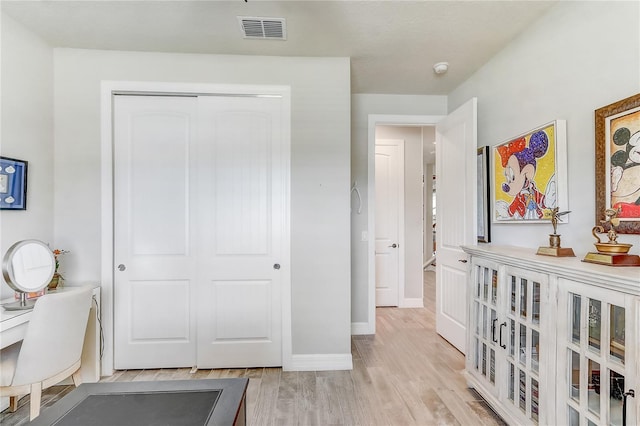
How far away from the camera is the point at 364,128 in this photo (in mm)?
3494

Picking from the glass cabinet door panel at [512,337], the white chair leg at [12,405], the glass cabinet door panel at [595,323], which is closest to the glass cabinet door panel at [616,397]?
the glass cabinet door panel at [595,323]

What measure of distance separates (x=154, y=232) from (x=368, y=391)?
7.01 ft

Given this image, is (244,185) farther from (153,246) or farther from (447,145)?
(447,145)

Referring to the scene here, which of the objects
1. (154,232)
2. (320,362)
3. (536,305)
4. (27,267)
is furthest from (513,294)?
(27,267)

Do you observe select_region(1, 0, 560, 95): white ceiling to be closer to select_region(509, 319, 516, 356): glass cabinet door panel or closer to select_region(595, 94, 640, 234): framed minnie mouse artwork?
select_region(595, 94, 640, 234): framed minnie mouse artwork

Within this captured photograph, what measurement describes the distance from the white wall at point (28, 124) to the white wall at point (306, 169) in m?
0.24

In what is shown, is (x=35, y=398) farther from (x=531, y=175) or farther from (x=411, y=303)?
(x=411, y=303)

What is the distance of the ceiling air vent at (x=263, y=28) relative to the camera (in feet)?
6.97

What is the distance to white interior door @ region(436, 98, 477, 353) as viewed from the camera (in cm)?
266

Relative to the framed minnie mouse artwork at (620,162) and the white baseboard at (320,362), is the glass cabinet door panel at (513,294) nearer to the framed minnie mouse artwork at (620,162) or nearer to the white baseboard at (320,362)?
the framed minnie mouse artwork at (620,162)

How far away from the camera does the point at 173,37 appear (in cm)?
234

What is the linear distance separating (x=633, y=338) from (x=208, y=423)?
157 cm

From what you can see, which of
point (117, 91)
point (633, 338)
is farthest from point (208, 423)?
point (117, 91)

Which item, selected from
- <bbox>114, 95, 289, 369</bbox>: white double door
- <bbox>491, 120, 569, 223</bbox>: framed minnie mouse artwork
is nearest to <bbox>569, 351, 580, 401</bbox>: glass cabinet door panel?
<bbox>491, 120, 569, 223</bbox>: framed minnie mouse artwork
